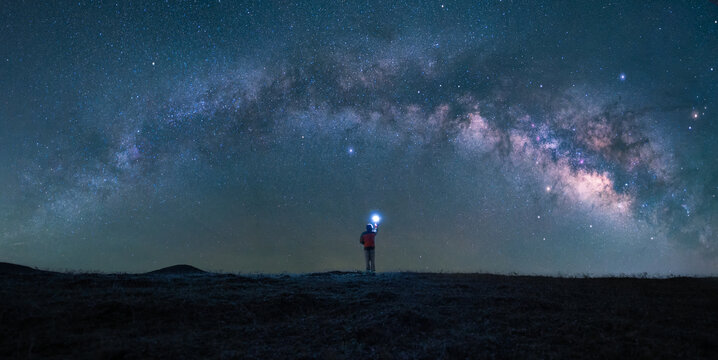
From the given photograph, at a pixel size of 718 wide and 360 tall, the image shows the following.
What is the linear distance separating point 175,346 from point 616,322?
979 centimetres

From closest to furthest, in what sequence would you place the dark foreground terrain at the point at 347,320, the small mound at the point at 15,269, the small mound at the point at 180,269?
the dark foreground terrain at the point at 347,320
the small mound at the point at 15,269
the small mound at the point at 180,269

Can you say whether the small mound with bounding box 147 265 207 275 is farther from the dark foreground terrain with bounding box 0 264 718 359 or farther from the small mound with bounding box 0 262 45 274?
the dark foreground terrain with bounding box 0 264 718 359

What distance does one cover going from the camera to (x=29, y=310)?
403 inches

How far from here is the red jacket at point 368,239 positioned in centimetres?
2166

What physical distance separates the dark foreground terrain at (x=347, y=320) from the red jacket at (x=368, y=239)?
622 cm

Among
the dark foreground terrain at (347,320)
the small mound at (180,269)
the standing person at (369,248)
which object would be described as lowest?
the dark foreground terrain at (347,320)

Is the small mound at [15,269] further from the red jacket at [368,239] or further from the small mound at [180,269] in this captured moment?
the red jacket at [368,239]

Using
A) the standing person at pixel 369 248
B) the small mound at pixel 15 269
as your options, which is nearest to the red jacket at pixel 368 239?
the standing person at pixel 369 248

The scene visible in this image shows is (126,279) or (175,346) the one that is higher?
(126,279)

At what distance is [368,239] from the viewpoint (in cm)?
2170

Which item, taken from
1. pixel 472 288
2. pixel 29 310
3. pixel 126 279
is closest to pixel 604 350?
pixel 472 288

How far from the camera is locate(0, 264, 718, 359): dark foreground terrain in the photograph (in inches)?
332

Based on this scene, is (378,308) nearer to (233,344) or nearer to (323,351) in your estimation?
(323,351)

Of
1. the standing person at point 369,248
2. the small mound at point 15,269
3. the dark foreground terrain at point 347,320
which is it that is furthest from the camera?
the standing person at point 369,248
